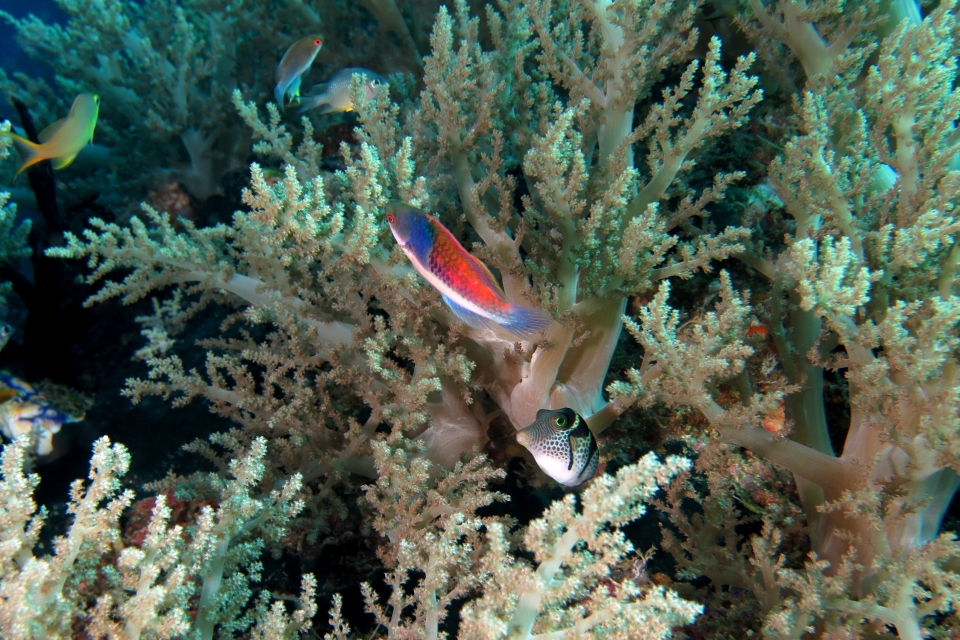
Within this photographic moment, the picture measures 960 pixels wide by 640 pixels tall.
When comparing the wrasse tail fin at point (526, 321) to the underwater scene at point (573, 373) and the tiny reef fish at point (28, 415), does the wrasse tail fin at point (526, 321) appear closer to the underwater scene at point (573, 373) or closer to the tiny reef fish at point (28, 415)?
the underwater scene at point (573, 373)

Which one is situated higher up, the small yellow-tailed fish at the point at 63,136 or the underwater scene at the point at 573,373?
the small yellow-tailed fish at the point at 63,136

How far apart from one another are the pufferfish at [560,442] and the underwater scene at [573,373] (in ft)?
0.04

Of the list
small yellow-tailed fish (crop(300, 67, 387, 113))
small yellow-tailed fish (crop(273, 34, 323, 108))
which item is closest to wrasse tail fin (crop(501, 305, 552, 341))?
small yellow-tailed fish (crop(300, 67, 387, 113))

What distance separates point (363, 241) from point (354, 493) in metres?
1.70

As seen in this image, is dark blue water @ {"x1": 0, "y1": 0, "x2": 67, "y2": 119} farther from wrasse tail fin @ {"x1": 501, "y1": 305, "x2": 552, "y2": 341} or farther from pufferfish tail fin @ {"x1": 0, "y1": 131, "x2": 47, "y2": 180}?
wrasse tail fin @ {"x1": 501, "y1": 305, "x2": 552, "y2": 341}

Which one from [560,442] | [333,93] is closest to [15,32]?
[333,93]

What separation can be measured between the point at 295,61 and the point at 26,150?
7.33ft

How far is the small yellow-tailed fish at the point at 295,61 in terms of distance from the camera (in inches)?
143

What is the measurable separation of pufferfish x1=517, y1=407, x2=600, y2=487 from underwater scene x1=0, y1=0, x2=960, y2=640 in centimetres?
1

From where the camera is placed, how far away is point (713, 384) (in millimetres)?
2057

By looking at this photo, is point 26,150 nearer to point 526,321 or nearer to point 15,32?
point 526,321

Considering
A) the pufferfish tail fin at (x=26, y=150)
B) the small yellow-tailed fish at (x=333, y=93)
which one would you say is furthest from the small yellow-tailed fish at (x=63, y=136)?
the small yellow-tailed fish at (x=333, y=93)

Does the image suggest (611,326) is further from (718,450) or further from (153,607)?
(153,607)

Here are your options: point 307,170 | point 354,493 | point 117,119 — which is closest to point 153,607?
point 354,493
